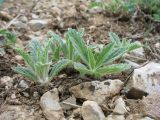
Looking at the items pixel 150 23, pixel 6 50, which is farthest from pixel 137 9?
pixel 6 50

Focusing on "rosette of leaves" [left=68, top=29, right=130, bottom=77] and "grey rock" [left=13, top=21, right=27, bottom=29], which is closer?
"rosette of leaves" [left=68, top=29, right=130, bottom=77]

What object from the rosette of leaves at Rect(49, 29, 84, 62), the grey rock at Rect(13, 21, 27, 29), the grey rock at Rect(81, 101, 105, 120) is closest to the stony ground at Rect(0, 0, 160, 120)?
the grey rock at Rect(81, 101, 105, 120)

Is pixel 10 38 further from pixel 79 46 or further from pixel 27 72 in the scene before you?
pixel 79 46

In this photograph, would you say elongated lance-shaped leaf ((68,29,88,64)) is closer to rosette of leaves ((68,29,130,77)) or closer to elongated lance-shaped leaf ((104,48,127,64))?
rosette of leaves ((68,29,130,77))

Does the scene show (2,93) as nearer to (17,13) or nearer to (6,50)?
(6,50)

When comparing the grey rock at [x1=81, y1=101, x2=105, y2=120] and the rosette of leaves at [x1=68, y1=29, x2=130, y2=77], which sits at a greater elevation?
the rosette of leaves at [x1=68, y1=29, x2=130, y2=77]

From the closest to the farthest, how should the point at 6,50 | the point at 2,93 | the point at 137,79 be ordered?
the point at 137,79 → the point at 2,93 → the point at 6,50

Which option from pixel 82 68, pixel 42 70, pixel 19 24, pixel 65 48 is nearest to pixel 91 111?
pixel 82 68

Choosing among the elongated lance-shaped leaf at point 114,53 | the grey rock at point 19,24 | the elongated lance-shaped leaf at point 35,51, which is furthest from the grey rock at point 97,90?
the grey rock at point 19,24
